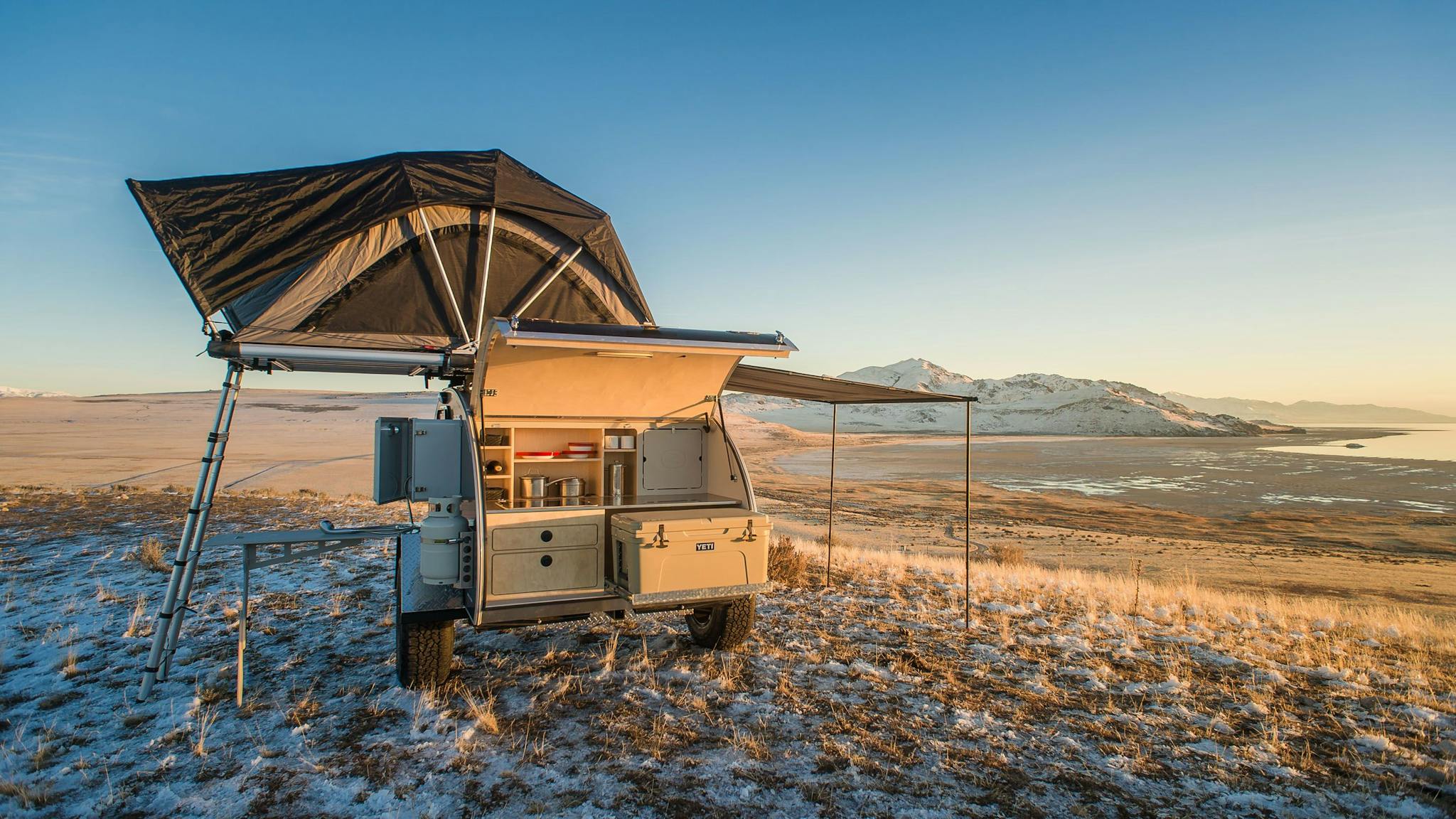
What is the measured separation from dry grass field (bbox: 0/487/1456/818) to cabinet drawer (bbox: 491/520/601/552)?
3.78ft

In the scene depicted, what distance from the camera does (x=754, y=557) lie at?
5875mm

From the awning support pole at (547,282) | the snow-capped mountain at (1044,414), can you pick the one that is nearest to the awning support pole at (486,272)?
the awning support pole at (547,282)

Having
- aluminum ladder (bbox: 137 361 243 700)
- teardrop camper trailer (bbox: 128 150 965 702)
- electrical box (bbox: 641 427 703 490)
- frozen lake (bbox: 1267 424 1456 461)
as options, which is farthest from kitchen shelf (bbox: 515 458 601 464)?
frozen lake (bbox: 1267 424 1456 461)

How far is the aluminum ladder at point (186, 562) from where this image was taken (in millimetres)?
5621

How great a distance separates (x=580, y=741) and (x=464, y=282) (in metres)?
4.92

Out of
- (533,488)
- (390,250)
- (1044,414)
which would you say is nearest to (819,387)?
(533,488)

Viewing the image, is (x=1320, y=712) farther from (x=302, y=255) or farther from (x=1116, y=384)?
(x=1116, y=384)

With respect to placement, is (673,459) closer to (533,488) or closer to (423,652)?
(533,488)

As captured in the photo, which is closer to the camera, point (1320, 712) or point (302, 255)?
point (1320, 712)

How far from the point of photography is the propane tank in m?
5.39

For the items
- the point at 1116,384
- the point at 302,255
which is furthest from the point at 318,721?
the point at 1116,384

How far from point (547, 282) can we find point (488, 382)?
247 centimetres

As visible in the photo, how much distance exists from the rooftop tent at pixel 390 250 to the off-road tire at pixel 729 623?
11.8 feet

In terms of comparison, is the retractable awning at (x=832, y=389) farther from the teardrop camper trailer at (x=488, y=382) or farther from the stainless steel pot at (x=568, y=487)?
the stainless steel pot at (x=568, y=487)
